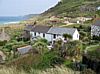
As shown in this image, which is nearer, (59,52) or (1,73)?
(1,73)

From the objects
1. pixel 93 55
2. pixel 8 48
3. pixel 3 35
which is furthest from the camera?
pixel 3 35

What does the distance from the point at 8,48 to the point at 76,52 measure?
14465mm

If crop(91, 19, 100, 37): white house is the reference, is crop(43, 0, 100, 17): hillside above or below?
above

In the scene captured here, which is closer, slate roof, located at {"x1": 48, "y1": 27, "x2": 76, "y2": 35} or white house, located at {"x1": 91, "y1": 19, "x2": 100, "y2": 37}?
white house, located at {"x1": 91, "y1": 19, "x2": 100, "y2": 37}

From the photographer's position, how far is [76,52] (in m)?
26.0

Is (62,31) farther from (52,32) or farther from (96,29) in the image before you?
(96,29)

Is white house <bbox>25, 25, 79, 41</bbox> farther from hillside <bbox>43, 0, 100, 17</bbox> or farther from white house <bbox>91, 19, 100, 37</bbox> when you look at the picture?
hillside <bbox>43, 0, 100, 17</bbox>

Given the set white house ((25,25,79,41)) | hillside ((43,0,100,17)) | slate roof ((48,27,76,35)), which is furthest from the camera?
hillside ((43,0,100,17))

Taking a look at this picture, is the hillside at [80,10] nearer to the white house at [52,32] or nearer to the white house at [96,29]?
the white house at [52,32]

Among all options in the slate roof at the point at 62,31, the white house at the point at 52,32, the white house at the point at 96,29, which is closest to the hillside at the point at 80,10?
the white house at the point at 52,32

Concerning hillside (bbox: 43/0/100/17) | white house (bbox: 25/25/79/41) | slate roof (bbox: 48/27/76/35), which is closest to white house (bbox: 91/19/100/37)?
white house (bbox: 25/25/79/41)

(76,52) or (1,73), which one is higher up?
(1,73)

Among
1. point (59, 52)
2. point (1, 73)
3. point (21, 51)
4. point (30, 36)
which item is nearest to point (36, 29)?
point (30, 36)

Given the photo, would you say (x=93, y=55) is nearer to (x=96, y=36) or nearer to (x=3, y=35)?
(x=96, y=36)
